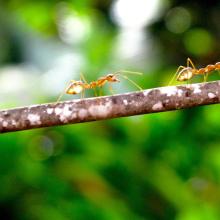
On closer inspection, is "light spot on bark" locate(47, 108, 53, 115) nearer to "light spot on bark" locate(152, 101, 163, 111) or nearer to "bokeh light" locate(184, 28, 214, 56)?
"light spot on bark" locate(152, 101, 163, 111)

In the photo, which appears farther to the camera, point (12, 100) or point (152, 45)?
point (152, 45)

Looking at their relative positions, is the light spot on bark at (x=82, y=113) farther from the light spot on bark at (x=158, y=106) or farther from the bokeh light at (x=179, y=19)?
the bokeh light at (x=179, y=19)

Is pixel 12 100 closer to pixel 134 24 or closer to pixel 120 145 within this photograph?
pixel 120 145

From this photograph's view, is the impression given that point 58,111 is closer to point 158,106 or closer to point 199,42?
point 158,106

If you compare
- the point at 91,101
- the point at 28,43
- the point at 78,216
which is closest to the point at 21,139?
the point at 78,216

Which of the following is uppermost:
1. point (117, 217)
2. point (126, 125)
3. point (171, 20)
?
point (171, 20)

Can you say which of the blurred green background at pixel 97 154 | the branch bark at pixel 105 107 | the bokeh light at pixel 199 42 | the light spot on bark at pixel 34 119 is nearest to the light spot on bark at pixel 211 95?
the branch bark at pixel 105 107

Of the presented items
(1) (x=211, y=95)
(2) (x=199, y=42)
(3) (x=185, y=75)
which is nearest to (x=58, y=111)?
(1) (x=211, y=95)

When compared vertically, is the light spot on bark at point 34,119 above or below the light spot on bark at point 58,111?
below
